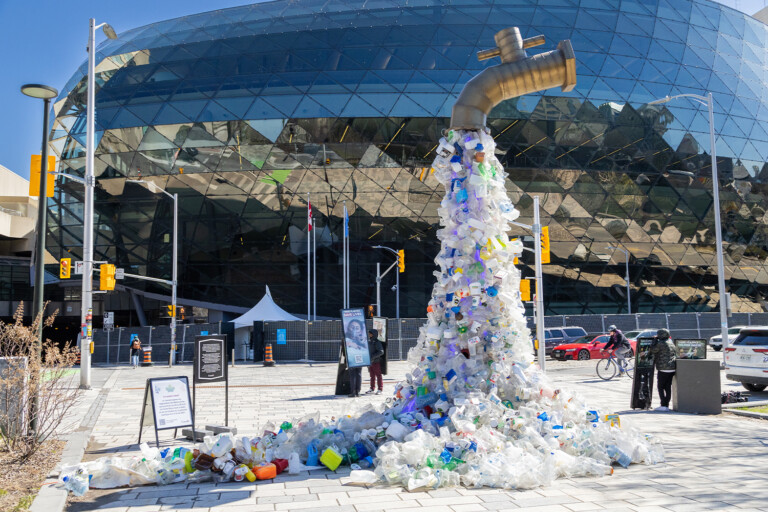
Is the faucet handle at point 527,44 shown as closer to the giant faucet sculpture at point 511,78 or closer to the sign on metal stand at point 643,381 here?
the giant faucet sculpture at point 511,78

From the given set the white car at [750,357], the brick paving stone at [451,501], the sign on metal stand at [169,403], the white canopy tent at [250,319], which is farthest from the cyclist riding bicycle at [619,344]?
the white canopy tent at [250,319]

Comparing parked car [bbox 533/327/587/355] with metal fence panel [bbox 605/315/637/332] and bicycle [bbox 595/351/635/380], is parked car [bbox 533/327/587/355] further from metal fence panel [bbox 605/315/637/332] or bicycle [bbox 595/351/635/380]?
bicycle [bbox 595/351/635/380]

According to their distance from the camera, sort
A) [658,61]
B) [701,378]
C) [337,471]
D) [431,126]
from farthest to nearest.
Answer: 1. [658,61]
2. [431,126]
3. [701,378]
4. [337,471]

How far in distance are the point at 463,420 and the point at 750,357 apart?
1018cm

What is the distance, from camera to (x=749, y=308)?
4309 centimetres

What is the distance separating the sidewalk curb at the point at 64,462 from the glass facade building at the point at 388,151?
82.9 feet

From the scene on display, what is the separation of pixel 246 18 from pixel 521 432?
4133 centimetres

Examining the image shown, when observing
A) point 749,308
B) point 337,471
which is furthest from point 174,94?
point 749,308

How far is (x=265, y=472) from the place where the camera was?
7027 mm

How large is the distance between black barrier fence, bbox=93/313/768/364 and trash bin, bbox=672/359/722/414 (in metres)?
15.9

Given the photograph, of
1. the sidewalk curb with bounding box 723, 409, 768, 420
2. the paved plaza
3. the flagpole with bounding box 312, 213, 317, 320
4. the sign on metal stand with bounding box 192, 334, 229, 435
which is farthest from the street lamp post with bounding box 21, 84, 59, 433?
the flagpole with bounding box 312, 213, 317, 320

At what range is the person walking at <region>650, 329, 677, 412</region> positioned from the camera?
12.3 meters

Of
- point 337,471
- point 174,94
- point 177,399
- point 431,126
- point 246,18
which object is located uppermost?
point 246,18

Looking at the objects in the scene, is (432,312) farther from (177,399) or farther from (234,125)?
(234,125)
